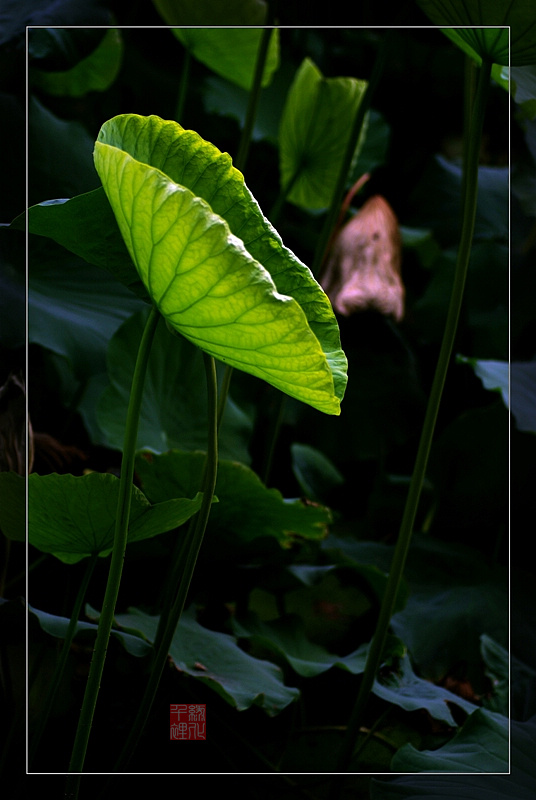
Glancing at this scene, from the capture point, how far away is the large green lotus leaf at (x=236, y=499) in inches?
22.6

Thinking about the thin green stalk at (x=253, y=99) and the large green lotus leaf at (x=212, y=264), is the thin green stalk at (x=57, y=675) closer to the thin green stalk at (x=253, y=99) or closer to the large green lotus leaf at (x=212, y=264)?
the large green lotus leaf at (x=212, y=264)

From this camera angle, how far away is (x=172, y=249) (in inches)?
14.7

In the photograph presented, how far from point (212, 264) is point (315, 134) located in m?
0.44

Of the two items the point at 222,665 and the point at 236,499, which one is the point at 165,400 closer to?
the point at 236,499

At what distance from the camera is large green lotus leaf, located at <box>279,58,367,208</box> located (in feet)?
2.39

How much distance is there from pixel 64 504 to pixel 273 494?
0.18 m

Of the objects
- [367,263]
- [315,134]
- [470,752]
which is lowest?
[470,752]

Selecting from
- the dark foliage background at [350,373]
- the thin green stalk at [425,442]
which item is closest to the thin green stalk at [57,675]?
the dark foliage background at [350,373]

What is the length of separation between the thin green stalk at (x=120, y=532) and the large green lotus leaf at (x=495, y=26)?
352 mm

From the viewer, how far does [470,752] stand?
573 mm

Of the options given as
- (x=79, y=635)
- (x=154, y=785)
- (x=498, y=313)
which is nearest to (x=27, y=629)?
(x=79, y=635)

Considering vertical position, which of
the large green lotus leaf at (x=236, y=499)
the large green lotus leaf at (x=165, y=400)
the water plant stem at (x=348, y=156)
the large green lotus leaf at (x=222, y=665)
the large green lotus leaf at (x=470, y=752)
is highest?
the water plant stem at (x=348, y=156)

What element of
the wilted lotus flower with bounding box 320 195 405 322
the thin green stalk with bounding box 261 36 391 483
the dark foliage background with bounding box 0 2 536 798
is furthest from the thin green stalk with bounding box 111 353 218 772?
the wilted lotus flower with bounding box 320 195 405 322

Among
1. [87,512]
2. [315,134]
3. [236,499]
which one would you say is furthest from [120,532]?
[315,134]
